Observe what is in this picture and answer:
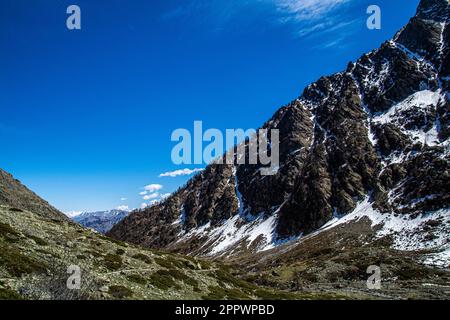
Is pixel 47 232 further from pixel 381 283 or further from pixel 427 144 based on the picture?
Answer: pixel 427 144

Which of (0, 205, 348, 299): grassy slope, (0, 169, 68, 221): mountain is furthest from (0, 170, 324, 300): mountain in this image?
(0, 169, 68, 221): mountain

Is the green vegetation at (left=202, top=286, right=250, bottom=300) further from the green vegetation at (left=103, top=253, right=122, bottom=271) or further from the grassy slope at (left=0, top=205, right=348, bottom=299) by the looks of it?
the green vegetation at (left=103, top=253, right=122, bottom=271)

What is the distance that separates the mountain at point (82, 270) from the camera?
93.0 feet

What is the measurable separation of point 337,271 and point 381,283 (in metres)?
19.4

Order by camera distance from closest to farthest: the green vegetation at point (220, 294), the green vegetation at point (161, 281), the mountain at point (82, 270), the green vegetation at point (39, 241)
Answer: the mountain at point (82, 270) < the green vegetation at point (161, 281) < the green vegetation at point (39, 241) < the green vegetation at point (220, 294)

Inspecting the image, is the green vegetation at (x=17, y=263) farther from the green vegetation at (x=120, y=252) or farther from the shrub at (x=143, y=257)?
the shrub at (x=143, y=257)

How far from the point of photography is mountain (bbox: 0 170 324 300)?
93.0 feet

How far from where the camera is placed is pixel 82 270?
3472 cm

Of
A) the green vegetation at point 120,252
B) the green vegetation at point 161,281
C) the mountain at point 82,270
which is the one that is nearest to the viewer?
the mountain at point 82,270

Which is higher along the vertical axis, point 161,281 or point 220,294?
point 161,281

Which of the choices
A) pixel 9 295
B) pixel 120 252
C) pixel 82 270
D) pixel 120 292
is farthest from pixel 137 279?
pixel 9 295

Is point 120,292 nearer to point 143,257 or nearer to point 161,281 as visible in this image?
point 161,281

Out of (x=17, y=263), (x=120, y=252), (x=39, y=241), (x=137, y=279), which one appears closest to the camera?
(x=17, y=263)

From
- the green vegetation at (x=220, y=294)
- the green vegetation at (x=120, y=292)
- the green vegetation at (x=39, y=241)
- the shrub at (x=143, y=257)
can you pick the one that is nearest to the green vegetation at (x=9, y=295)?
the green vegetation at (x=120, y=292)
